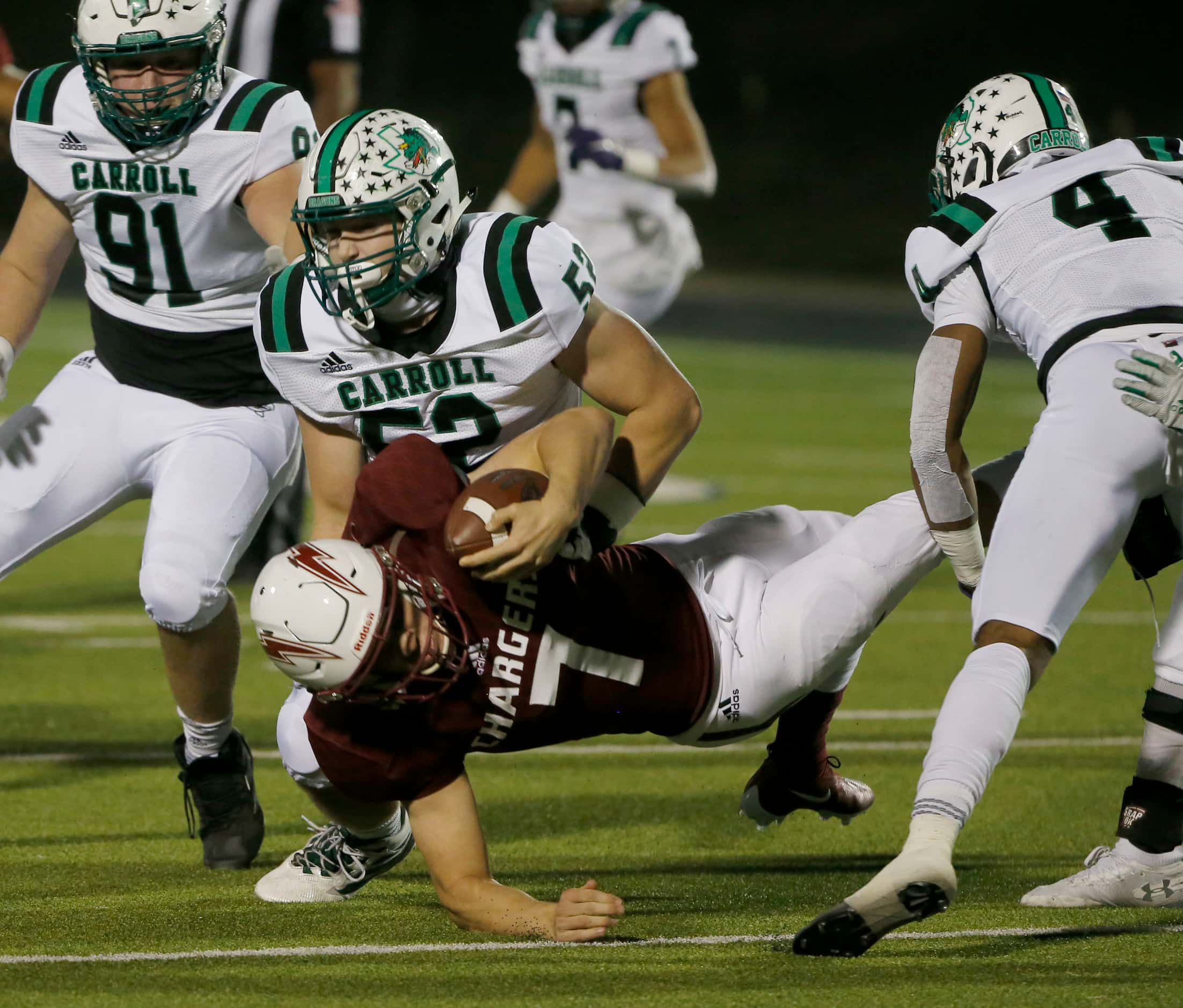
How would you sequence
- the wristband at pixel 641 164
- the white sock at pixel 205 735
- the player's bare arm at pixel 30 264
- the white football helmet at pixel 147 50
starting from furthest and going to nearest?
the wristband at pixel 641 164
the player's bare arm at pixel 30 264
the white sock at pixel 205 735
the white football helmet at pixel 147 50

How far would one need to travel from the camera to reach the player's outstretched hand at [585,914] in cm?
273

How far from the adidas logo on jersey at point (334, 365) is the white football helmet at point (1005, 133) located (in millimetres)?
1013

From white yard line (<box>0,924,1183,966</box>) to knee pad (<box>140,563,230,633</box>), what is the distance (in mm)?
823

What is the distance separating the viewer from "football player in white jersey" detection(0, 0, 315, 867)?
11.9 feet

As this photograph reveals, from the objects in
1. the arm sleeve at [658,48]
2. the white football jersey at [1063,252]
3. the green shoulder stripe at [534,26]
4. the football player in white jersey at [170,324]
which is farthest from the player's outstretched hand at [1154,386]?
the green shoulder stripe at [534,26]

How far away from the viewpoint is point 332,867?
3289 millimetres

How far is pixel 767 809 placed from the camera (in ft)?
11.6

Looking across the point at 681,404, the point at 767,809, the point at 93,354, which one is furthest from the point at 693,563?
the point at 93,354

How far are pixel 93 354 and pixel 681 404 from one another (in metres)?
1.43

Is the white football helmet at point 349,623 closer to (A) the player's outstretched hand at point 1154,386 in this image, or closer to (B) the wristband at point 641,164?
(A) the player's outstretched hand at point 1154,386

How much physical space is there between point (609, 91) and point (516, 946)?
482cm

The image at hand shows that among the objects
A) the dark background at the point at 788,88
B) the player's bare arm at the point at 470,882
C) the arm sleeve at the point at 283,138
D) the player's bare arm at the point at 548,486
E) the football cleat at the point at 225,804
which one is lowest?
the dark background at the point at 788,88

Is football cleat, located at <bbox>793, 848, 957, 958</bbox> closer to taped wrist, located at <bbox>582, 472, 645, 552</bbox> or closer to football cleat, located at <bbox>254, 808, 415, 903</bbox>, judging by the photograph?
taped wrist, located at <bbox>582, 472, 645, 552</bbox>

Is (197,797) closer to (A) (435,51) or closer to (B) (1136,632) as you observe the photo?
(B) (1136,632)
